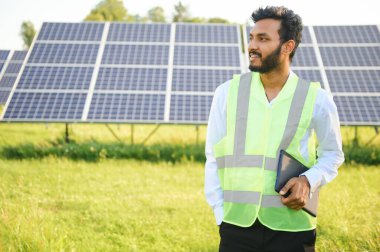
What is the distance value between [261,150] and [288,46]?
2.21ft

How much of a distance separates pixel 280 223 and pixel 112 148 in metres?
7.03

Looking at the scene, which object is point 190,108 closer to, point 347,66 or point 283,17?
point 347,66

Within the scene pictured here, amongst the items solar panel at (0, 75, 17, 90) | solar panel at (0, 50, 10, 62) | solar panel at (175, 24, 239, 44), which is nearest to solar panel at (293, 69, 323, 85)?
solar panel at (175, 24, 239, 44)

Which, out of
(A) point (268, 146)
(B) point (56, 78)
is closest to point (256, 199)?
(A) point (268, 146)

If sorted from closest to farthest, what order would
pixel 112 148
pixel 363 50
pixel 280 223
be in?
pixel 280 223
pixel 112 148
pixel 363 50

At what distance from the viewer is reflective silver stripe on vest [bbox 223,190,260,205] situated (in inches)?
90.2

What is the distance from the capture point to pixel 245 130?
237 cm

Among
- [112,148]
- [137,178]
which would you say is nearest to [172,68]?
[112,148]

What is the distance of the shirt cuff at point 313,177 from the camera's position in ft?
7.34

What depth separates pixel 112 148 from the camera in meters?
8.92

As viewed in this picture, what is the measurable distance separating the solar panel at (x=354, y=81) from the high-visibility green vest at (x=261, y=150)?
8.49m

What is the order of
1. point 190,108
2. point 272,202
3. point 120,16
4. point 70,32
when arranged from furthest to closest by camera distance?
point 120,16, point 70,32, point 190,108, point 272,202

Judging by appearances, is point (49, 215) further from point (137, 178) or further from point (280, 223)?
point (280, 223)

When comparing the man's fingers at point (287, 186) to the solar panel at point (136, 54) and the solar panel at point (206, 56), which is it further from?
the solar panel at point (136, 54)
